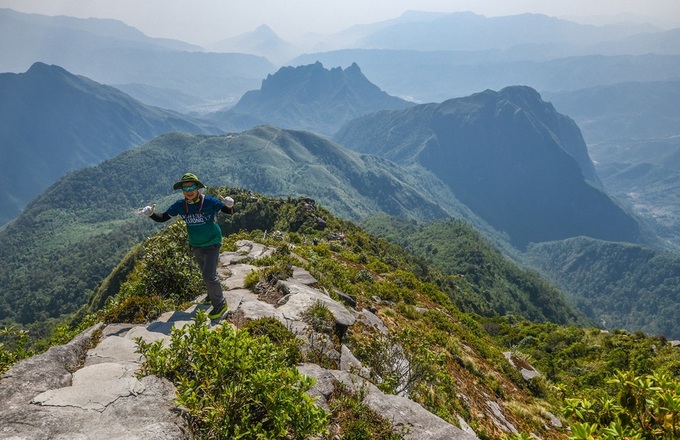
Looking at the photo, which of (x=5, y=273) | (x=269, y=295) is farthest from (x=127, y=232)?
(x=269, y=295)

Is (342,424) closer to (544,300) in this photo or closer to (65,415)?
(65,415)

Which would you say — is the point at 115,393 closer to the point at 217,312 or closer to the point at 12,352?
the point at 12,352

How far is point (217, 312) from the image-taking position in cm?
1052

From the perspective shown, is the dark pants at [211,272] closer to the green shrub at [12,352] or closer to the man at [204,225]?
the man at [204,225]

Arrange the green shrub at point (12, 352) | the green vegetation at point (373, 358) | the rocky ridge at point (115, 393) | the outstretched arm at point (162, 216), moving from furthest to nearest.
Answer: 1. the outstretched arm at point (162, 216)
2. the green shrub at point (12, 352)
3. the rocky ridge at point (115, 393)
4. the green vegetation at point (373, 358)

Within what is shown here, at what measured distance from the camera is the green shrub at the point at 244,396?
194 inches

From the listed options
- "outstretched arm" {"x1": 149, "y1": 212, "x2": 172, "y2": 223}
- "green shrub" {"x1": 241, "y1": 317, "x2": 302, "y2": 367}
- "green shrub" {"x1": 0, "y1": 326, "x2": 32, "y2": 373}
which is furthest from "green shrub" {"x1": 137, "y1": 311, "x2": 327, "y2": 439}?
"outstretched arm" {"x1": 149, "y1": 212, "x2": 172, "y2": 223}

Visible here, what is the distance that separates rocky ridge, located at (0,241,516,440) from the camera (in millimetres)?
5402

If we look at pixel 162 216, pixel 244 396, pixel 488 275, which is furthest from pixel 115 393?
pixel 488 275

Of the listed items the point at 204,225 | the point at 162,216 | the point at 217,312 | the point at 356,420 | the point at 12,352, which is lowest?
the point at 356,420

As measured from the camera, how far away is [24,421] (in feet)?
17.8

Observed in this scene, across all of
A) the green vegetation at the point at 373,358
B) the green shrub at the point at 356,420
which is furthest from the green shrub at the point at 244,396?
the green shrub at the point at 356,420

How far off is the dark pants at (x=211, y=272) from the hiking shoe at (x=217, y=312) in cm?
9

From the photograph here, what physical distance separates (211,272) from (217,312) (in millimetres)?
1158
